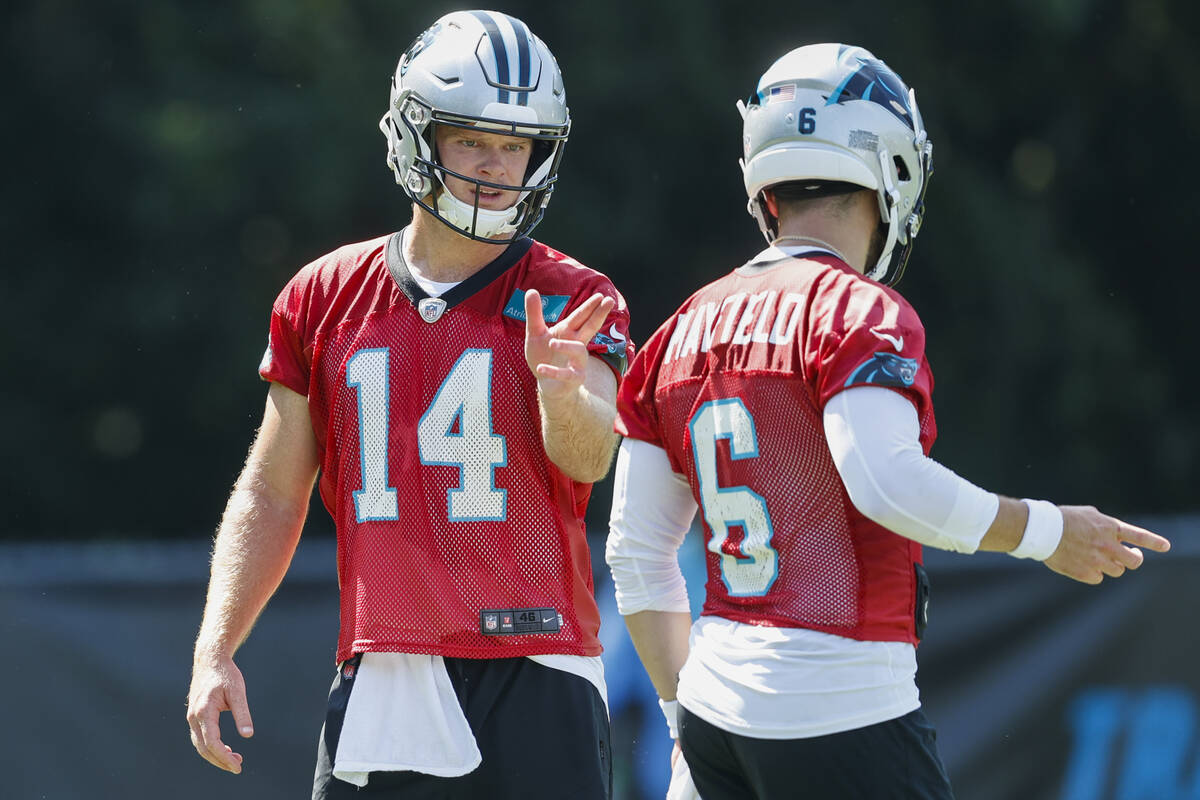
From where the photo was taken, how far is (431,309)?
358 centimetres

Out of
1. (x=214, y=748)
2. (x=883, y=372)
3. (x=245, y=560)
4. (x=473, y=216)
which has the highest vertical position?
(x=473, y=216)

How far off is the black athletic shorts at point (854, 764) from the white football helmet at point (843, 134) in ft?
3.24

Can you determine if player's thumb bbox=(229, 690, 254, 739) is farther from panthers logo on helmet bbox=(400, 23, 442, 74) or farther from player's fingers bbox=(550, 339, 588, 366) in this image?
panthers logo on helmet bbox=(400, 23, 442, 74)

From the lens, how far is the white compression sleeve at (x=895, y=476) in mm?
2820

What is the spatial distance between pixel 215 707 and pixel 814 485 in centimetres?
144

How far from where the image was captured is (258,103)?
11.3 metres

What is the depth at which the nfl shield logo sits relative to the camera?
3.58m

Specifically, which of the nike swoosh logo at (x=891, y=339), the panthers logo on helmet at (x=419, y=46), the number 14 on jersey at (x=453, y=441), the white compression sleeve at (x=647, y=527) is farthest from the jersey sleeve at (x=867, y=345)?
the panthers logo on helmet at (x=419, y=46)

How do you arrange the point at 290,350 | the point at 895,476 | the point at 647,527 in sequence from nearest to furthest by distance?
the point at 895,476, the point at 647,527, the point at 290,350

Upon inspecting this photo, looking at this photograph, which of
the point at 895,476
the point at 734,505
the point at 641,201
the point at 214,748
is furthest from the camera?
the point at 641,201

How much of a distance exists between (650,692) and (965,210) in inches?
256

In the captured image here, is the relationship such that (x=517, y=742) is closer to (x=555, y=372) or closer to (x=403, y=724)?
(x=403, y=724)

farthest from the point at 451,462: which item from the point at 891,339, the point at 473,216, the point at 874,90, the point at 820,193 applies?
the point at 874,90

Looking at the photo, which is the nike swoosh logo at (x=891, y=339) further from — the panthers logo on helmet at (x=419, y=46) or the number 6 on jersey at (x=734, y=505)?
the panthers logo on helmet at (x=419, y=46)
